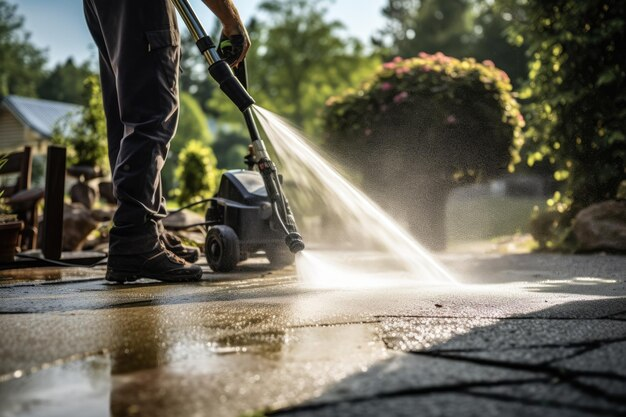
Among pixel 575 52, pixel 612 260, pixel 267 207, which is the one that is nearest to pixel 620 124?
pixel 575 52

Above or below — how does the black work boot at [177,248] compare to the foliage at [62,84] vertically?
below

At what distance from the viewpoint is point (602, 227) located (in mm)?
6082

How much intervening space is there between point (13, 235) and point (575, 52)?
537cm

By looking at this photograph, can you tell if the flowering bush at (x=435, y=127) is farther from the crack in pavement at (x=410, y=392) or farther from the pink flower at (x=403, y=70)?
the crack in pavement at (x=410, y=392)

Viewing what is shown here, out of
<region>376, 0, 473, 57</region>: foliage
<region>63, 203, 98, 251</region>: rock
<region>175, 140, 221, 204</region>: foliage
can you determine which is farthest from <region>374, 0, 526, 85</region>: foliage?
<region>63, 203, 98, 251</region>: rock

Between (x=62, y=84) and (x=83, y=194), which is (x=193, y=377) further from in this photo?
(x=62, y=84)

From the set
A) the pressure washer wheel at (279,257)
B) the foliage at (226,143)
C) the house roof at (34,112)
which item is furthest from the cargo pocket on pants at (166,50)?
the foliage at (226,143)

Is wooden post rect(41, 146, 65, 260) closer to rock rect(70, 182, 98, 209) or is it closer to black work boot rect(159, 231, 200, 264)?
black work boot rect(159, 231, 200, 264)

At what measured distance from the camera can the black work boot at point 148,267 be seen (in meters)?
3.36

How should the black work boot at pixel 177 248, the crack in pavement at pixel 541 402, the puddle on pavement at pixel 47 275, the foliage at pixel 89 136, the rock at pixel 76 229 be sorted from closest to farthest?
the crack in pavement at pixel 541 402
the puddle on pavement at pixel 47 275
the black work boot at pixel 177 248
the rock at pixel 76 229
the foliage at pixel 89 136

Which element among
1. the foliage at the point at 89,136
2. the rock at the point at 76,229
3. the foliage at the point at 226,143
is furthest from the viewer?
the foliage at the point at 226,143

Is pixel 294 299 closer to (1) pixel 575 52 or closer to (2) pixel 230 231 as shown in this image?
(2) pixel 230 231

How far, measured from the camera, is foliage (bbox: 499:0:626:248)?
6691 mm

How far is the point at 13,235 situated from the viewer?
174 inches
